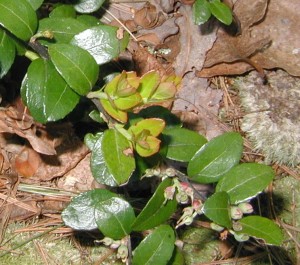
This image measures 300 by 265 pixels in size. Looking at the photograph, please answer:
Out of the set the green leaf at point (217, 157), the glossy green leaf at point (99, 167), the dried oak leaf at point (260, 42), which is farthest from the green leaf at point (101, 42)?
the dried oak leaf at point (260, 42)

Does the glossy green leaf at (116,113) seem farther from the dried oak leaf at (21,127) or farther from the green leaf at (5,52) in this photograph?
the dried oak leaf at (21,127)

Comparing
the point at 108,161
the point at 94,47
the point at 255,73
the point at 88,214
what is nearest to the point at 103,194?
the point at 88,214

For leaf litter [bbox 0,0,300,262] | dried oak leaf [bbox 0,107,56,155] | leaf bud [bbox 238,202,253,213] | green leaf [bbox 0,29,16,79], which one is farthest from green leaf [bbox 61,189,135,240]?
leaf litter [bbox 0,0,300,262]

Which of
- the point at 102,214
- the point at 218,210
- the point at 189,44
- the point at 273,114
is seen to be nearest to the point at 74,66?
the point at 102,214

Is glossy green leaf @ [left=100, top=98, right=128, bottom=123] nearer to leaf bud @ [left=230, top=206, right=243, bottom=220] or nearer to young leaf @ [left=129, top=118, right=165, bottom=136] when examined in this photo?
young leaf @ [left=129, top=118, right=165, bottom=136]

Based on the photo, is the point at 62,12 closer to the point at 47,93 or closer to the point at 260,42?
the point at 47,93

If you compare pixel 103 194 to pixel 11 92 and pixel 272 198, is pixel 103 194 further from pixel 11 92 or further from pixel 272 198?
pixel 272 198

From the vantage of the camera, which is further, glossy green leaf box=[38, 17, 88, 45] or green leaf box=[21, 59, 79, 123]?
glossy green leaf box=[38, 17, 88, 45]
